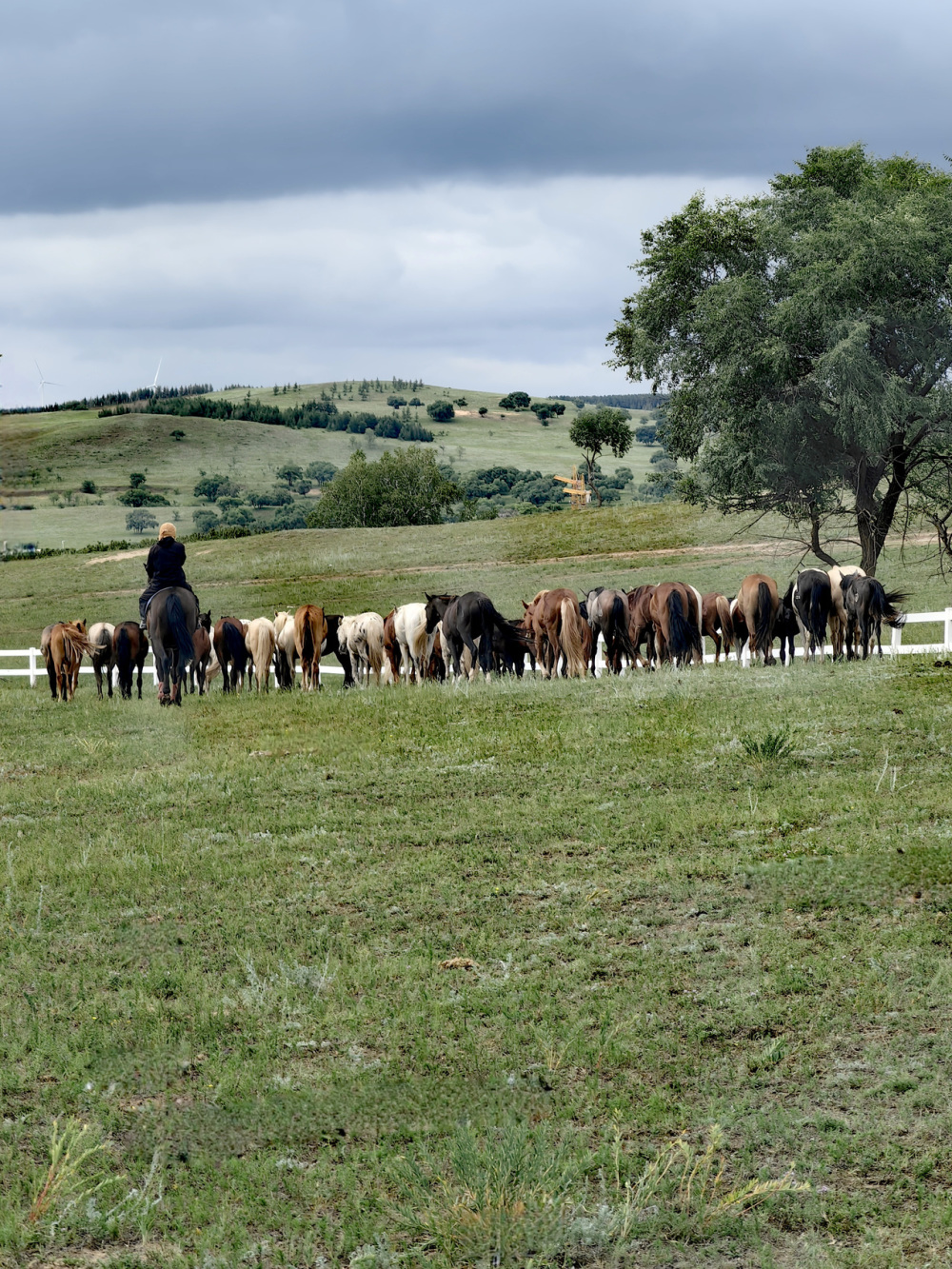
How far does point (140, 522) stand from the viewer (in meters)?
110

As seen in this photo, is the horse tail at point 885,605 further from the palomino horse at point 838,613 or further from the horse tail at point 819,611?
the horse tail at point 819,611

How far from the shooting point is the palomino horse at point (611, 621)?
858 inches

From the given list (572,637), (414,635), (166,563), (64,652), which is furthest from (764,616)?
(64,652)

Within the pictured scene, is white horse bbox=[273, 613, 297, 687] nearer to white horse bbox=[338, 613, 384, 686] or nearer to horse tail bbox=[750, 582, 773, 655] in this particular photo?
white horse bbox=[338, 613, 384, 686]

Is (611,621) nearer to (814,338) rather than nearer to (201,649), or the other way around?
(201,649)

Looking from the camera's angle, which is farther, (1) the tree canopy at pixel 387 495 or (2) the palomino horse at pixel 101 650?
(1) the tree canopy at pixel 387 495

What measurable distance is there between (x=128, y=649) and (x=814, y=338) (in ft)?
65.6

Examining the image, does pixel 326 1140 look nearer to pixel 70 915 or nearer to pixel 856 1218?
pixel 856 1218

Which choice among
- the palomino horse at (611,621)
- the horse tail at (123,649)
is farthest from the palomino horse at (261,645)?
the palomino horse at (611,621)

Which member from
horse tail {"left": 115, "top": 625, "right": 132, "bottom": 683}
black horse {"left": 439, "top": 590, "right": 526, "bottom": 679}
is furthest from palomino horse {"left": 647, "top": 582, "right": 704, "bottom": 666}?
horse tail {"left": 115, "top": 625, "right": 132, "bottom": 683}

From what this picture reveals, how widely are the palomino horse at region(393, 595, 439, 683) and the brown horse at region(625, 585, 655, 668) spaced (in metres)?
4.39

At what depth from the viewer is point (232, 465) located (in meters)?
146

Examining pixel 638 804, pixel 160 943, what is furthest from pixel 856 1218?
pixel 638 804

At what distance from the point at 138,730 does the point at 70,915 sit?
27.6ft
